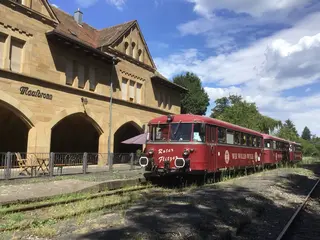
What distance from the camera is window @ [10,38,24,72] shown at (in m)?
18.8

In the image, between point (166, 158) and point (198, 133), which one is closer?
point (198, 133)

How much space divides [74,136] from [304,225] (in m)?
21.3

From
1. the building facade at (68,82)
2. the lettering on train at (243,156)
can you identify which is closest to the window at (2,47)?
the building facade at (68,82)

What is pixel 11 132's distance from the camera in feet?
76.2

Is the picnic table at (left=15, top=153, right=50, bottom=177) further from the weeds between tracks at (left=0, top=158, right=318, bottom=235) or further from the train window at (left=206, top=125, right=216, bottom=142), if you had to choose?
the train window at (left=206, top=125, right=216, bottom=142)

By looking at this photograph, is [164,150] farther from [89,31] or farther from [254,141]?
[89,31]

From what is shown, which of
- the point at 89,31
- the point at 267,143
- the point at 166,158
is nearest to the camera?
the point at 166,158

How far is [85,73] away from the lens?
2372cm

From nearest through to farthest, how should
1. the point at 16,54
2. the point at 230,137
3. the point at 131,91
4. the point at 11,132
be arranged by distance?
the point at 230,137, the point at 16,54, the point at 11,132, the point at 131,91

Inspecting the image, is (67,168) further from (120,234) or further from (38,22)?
(120,234)

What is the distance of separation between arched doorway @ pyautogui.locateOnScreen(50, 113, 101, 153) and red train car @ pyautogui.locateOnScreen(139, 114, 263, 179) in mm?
10278

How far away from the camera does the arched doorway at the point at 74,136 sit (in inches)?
1010

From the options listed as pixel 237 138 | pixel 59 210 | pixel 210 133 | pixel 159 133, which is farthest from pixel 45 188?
pixel 237 138

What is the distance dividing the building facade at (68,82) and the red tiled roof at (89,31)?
0.10m
